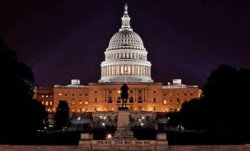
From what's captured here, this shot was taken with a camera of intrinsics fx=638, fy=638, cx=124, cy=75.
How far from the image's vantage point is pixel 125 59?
188m

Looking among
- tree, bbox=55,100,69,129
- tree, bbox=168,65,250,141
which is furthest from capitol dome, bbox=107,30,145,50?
tree, bbox=168,65,250,141

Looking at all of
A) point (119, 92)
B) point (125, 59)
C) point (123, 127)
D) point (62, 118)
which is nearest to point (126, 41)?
point (125, 59)

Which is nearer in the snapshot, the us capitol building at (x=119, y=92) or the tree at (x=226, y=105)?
the tree at (x=226, y=105)

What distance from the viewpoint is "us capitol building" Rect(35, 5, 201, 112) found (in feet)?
592

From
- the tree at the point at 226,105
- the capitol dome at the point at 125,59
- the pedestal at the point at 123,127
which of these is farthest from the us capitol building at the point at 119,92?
the pedestal at the point at 123,127

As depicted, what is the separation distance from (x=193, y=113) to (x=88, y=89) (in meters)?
84.9

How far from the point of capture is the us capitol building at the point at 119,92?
180 metres

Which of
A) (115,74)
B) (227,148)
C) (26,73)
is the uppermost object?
(115,74)

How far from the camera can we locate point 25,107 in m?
76.5

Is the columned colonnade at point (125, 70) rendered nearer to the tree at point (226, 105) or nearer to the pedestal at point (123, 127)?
the tree at point (226, 105)

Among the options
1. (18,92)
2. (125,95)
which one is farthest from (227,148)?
(18,92)

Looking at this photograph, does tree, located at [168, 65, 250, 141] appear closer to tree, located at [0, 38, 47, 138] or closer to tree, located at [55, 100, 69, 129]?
tree, located at [0, 38, 47, 138]

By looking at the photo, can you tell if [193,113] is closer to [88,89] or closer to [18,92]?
[18,92]

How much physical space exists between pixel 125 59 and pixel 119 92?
12.6 m
